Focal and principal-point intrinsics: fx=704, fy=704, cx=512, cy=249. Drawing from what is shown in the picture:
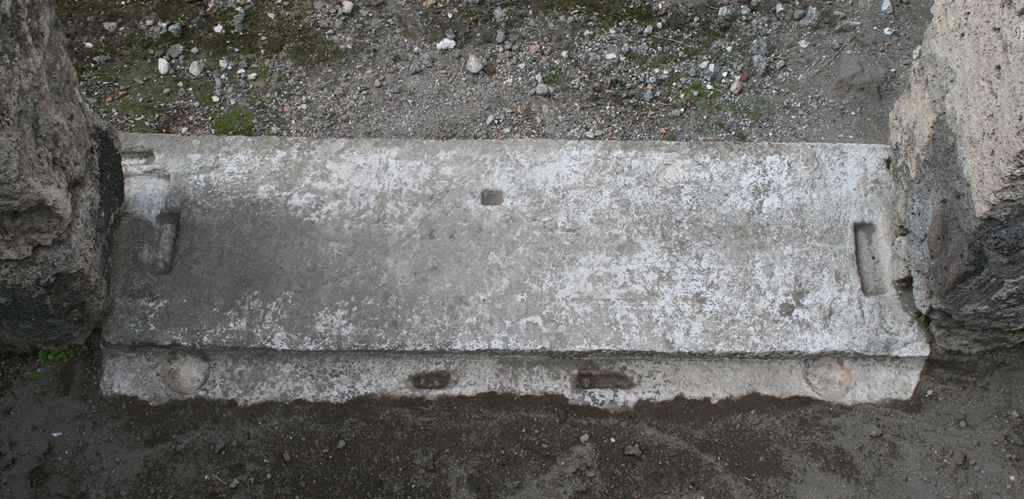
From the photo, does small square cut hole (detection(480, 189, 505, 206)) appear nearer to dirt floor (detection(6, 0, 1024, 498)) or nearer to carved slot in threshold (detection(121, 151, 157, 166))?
dirt floor (detection(6, 0, 1024, 498))

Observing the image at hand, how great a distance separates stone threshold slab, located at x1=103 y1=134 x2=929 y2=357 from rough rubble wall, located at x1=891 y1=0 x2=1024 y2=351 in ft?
0.53

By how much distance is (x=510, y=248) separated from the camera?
2.48 meters

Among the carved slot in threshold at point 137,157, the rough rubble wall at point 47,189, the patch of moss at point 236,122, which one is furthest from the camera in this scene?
the patch of moss at point 236,122

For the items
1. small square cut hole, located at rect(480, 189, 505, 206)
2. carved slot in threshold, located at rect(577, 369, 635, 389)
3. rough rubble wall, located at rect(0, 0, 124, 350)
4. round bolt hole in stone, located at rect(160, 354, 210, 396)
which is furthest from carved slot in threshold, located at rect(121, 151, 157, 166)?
carved slot in threshold, located at rect(577, 369, 635, 389)

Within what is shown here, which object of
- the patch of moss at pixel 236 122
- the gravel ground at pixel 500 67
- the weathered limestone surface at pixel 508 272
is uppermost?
the gravel ground at pixel 500 67

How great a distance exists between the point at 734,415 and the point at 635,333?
1.59 feet

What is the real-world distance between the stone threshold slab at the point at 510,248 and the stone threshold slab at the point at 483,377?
0.54 ft

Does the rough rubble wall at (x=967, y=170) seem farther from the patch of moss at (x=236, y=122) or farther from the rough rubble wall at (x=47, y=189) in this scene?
Result: the patch of moss at (x=236, y=122)

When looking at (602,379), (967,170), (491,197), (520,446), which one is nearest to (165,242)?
(491,197)

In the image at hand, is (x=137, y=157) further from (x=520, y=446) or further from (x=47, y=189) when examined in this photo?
(x=520, y=446)

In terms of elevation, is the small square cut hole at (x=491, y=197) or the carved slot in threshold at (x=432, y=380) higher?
the small square cut hole at (x=491, y=197)

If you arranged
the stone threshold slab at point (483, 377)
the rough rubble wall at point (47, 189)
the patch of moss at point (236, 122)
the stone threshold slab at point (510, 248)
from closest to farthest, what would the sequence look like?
the rough rubble wall at point (47, 189) → the stone threshold slab at point (510, 248) → the stone threshold slab at point (483, 377) → the patch of moss at point (236, 122)

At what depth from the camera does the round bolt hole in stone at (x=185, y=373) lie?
99.1 inches

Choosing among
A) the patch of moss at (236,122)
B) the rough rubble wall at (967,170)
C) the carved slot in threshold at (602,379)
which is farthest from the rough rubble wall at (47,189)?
the rough rubble wall at (967,170)
